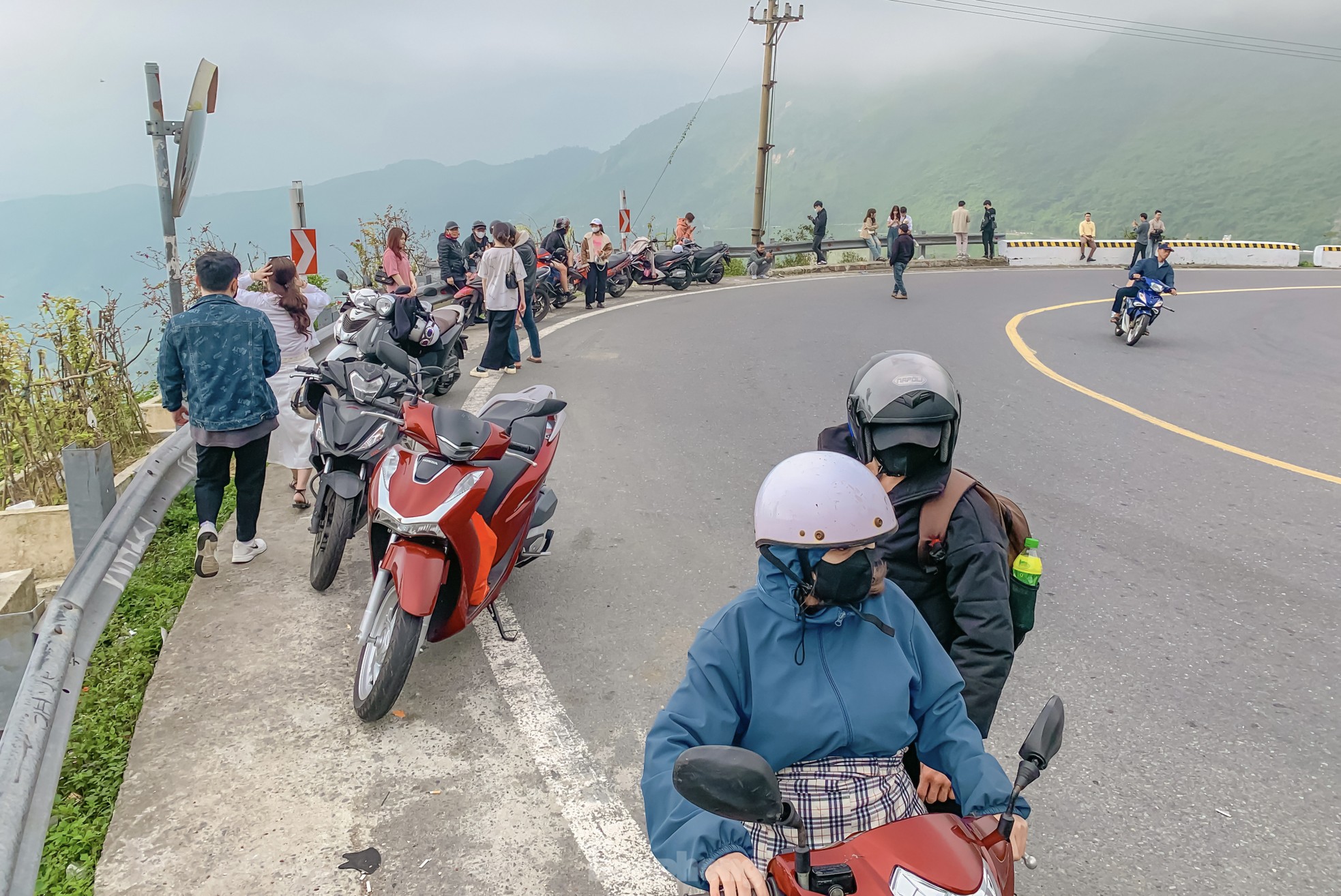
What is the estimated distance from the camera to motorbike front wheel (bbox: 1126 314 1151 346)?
41.7ft

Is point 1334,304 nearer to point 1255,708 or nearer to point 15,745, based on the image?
point 1255,708

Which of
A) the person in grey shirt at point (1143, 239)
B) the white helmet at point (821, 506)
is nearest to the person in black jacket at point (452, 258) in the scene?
the white helmet at point (821, 506)

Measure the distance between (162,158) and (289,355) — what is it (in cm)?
181

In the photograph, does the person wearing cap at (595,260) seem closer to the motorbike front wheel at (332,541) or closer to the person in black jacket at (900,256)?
the person in black jacket at (900,256)

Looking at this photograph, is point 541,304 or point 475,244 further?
point 475,244

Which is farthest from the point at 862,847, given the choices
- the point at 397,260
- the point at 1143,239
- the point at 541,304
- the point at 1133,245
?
the point at 1133,245

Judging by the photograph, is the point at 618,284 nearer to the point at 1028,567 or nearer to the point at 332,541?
the point at 332,541

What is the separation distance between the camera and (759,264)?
23328 millimetres

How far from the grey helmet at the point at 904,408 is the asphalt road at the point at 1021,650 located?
1479 millimetres

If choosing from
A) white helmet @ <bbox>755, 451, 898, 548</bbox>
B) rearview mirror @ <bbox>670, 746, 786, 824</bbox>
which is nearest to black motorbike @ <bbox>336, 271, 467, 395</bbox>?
white helmet @ <bbox>755, 451, 898, 548</bbox>

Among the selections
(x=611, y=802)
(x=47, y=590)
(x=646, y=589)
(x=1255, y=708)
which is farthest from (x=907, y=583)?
(x=47, y=590)

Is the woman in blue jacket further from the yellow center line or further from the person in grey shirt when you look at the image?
the person in grey shirt

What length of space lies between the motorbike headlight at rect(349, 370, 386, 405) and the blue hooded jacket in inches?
146

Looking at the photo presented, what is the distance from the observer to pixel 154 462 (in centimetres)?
530
